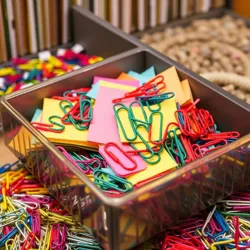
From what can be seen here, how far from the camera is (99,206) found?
3.33 ft

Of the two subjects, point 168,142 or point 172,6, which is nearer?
point 168,142

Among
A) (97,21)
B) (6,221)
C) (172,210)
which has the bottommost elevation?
(6,221)

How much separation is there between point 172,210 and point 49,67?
0.74m

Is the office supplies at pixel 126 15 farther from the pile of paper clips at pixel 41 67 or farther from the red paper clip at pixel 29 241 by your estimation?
the red paper clip at pixel 29 241

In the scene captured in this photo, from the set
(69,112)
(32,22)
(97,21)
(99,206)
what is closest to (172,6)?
(97,21)

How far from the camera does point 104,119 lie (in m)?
1.27

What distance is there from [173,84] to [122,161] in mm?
291

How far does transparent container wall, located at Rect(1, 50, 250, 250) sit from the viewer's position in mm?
1023

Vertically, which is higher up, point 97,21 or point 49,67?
point 97,21

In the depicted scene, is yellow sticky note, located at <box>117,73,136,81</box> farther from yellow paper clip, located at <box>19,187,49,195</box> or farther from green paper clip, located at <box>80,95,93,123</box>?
yellow paper clip, located at <box>19,187,49,195</box>

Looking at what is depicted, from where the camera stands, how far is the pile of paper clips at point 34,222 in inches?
45.3

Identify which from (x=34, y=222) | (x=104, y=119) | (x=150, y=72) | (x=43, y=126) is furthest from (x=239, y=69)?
(x=34, y=222)

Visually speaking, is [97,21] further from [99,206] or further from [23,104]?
[99,206]

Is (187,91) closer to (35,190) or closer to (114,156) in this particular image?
(114,156)
